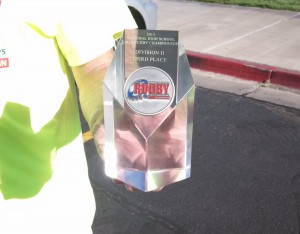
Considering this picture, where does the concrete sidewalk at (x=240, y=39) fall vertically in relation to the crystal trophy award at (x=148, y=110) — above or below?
below

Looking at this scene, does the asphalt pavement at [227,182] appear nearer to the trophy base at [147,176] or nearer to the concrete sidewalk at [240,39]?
the concrete sidewalk at [240,39]

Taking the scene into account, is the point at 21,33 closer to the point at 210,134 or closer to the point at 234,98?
the point at 210,134

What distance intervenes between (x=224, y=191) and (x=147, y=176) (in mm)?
2765

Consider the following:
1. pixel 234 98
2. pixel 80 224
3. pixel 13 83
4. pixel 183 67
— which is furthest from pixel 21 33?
pixel 234 98

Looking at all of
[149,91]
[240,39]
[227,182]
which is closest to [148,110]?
[149,91]

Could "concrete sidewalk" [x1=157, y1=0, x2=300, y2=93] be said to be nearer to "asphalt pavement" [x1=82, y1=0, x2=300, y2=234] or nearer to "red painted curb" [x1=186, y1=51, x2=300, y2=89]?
"red painted curb" [x1=186, y1=51, x2=300, y2=89]

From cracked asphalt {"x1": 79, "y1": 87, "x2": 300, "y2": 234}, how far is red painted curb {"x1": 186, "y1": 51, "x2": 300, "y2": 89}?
105 cm

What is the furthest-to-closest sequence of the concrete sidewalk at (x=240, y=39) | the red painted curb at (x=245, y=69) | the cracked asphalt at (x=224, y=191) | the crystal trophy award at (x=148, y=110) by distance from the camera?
the concrete sidewalk at (x=240, y=39) < the red painted curb at (x=245, y=69) < the cracked asphalt at (x=224, y=191) < the crystal trophy award at (x=148, y=110)

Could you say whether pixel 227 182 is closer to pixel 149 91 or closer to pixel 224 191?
pixel 224 191

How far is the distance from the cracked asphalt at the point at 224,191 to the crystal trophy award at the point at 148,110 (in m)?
2.32

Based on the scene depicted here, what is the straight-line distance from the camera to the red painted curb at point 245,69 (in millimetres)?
5911

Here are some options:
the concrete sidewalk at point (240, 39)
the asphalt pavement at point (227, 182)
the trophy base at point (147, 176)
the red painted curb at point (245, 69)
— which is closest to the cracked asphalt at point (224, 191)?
the asphalt pavement at point (227, 182)

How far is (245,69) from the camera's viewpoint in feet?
20.6

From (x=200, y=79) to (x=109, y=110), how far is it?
5.30 metres
